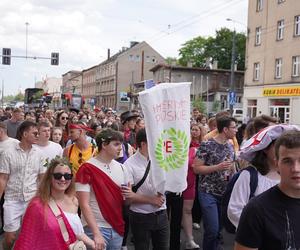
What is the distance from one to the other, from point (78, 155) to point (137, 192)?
1552 mm

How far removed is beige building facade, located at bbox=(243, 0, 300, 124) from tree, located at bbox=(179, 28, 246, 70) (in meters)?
29.8

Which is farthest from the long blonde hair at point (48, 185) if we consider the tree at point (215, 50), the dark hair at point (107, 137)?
the tree at point (215, 50)

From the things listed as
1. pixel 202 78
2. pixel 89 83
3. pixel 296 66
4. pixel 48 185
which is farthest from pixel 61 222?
pixel 89 83

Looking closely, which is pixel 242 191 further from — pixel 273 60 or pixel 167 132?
pixel 273 60

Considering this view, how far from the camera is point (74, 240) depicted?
3.30 meters

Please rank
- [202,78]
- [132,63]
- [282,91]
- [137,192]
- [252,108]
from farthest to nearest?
[132,63], [202,78], [252,108], [282,91], [137,192]

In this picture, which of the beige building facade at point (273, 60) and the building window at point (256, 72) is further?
the building window at point (256, 72)

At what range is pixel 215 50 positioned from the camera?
7200 centimetres

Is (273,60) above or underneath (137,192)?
above

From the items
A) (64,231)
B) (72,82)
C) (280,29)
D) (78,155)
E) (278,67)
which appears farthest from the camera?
(72,82)

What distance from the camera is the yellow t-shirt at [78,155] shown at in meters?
5.49

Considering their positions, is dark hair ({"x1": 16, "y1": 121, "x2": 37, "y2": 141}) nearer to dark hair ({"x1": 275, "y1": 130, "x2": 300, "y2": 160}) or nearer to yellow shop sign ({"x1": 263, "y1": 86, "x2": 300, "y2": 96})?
dark hair ({"x1": 275, "y1": 130, "x2": 300, "y2": 160})

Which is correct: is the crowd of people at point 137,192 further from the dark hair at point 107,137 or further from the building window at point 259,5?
the building window at point 259,5

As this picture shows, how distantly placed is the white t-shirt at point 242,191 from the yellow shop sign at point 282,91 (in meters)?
31.1
